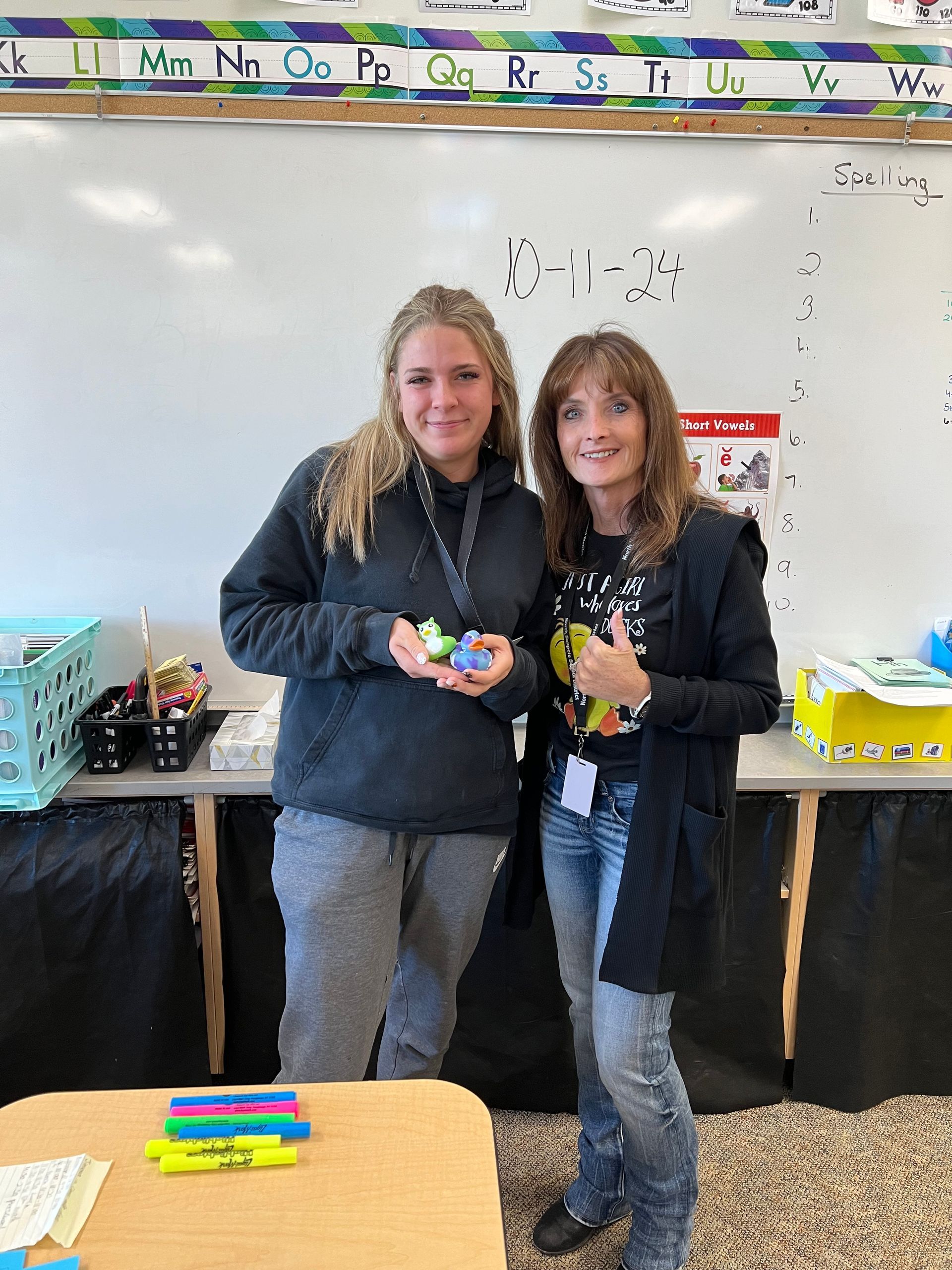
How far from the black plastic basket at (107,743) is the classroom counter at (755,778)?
2 cm

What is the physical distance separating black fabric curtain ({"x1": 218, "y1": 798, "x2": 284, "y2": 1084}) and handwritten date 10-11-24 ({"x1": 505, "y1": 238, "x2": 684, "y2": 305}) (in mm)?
1390

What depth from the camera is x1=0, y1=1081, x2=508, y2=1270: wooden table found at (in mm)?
791

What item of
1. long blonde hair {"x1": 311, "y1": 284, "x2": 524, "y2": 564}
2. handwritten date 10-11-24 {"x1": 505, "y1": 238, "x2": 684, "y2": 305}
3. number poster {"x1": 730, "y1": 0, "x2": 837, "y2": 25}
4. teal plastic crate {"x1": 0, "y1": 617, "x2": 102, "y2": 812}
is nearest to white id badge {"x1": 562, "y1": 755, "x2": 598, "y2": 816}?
long blonde hair {"x1": 311, "y1": 284, "x2": 524, "y2": 564}

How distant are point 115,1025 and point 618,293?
82.4 inches

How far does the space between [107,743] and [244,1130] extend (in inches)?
46.0

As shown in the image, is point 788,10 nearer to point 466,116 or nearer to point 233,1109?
point 466,116

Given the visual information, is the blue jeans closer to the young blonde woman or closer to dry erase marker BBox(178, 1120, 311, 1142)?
the young blonde woman

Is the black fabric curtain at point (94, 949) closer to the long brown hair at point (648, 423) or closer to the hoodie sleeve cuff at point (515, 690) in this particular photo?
the hoodie sleeve cuff at point (515, 690)

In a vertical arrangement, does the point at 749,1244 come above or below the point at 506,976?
below

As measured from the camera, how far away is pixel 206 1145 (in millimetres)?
902

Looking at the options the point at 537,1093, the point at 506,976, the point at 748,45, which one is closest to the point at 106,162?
the point at 748,45

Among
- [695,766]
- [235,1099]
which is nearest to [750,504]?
[695,766]

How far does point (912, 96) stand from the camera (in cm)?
201

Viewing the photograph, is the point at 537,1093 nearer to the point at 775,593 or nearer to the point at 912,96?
the point at 775,593
